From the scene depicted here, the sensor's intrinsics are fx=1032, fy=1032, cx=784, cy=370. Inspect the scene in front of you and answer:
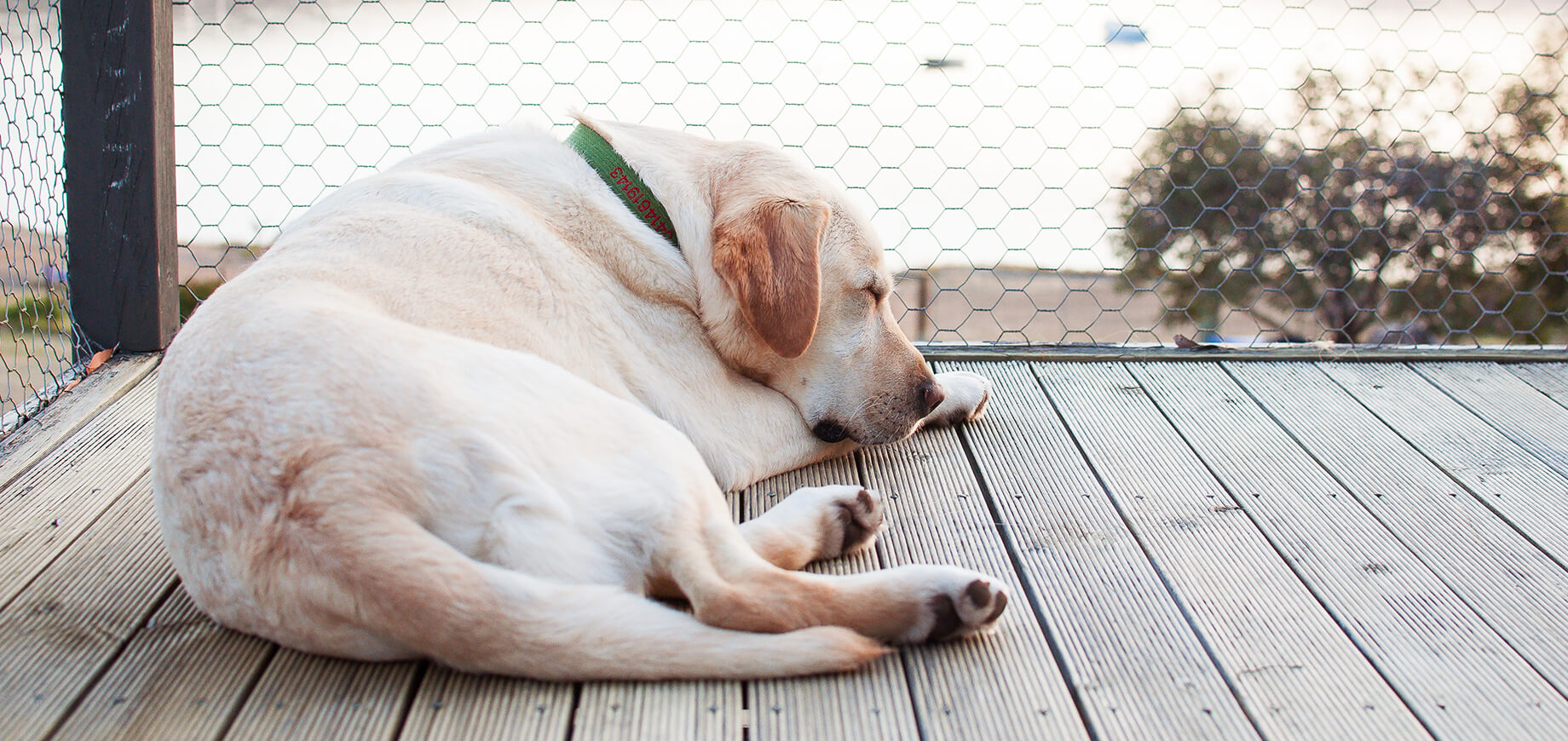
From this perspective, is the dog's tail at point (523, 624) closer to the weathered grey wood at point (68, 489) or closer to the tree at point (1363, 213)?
the weathered grey wood at point (68, 489)

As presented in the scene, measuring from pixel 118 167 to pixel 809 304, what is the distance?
72.4 inches

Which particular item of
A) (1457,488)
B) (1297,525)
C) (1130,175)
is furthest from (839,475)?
(1130,175)

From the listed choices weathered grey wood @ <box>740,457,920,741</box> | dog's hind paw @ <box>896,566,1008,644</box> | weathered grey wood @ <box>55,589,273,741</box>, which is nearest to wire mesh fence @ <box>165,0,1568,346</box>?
dog's hind paw @ <box>896,566,1008,644</box>

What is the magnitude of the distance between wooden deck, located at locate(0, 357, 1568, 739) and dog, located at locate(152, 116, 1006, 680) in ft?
0.19

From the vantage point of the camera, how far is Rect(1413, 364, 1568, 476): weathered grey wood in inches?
88.4

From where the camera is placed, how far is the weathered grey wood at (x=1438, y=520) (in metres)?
1.52

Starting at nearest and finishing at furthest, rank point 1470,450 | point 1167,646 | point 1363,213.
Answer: point 1167,646 → point 1470,450 → point 1363,213

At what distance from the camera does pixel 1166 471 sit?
2.04 metres

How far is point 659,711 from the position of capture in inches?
48.2

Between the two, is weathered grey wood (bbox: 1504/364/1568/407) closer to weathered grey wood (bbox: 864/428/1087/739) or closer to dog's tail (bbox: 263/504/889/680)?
weathered grey wood (bbox: 864/428/1087/739)

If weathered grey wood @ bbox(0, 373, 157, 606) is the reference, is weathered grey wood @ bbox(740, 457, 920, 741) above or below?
above

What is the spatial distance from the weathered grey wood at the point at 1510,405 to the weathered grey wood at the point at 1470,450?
35 millimetres

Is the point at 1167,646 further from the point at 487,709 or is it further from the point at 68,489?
the point at 68,489

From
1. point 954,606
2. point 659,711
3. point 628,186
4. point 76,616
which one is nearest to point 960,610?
point 954,606
